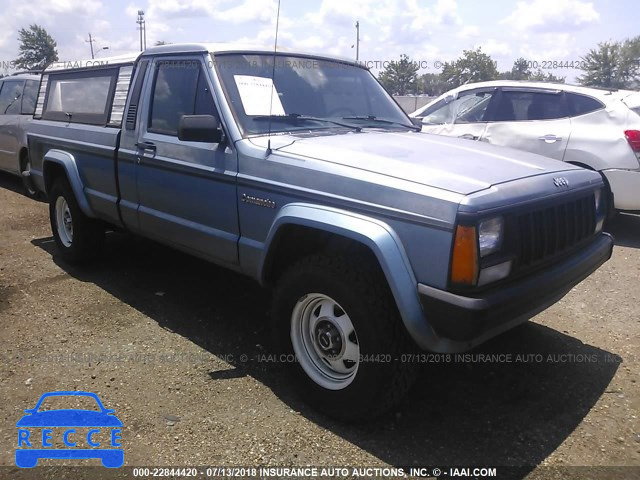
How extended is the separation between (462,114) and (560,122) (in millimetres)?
1320

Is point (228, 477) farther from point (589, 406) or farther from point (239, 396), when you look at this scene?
point (589, 406)

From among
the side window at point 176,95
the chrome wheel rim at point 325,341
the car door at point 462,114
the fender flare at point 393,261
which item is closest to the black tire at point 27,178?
the side window at point 176,95

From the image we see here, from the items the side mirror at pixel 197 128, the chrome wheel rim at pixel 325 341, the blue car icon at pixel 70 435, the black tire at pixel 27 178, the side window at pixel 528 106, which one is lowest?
the blue car icon at pixel 70 435

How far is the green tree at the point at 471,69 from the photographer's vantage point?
44969 millimetres

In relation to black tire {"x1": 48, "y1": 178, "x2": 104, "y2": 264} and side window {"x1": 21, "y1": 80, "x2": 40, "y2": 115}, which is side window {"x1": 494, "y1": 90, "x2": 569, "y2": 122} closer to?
black tire {"x1": 48, "y1": 178, "x2": 104, "y2": 264}

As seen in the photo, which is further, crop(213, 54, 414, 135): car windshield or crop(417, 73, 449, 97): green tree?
crop(417, 73, 449, 97): green tree

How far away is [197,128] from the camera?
3229 millimetres

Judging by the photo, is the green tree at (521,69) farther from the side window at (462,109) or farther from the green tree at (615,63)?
the side window at (462,109)

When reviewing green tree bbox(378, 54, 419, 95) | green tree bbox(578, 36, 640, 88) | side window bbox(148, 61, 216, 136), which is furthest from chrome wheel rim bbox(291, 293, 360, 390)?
green tree bbox(378, 54, 419, 95)

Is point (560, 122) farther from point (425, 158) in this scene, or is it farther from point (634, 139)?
point (425, 158)

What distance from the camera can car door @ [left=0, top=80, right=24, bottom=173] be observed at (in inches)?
353

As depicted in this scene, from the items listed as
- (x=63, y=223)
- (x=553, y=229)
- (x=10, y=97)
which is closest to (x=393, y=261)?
(x=553, y=229)

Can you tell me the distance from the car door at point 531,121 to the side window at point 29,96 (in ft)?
23.0

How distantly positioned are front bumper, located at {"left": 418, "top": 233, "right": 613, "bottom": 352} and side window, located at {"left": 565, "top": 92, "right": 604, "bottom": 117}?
4428 millimetres
